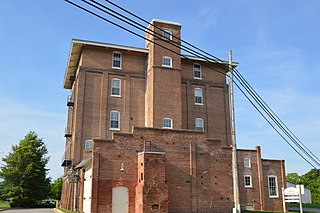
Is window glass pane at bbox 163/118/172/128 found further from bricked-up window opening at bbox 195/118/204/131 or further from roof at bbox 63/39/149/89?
roof at bbox 63/39/149/89

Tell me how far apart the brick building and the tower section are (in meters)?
0.10

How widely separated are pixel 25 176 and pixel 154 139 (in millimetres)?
31483

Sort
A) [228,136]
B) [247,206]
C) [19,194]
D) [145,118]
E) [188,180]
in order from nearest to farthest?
[188,180]
[247,206]
[145,118]
[228,136]
[19,194]

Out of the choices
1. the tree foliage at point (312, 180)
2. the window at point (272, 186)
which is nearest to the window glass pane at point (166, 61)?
the window at point (272, 186)

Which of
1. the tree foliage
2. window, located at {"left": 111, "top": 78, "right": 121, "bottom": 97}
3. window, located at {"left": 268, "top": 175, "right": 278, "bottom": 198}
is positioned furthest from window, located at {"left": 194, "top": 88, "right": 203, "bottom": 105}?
the tree foliage

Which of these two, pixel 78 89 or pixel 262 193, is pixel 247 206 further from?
pixel 78 89

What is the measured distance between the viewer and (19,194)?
50.3 metres

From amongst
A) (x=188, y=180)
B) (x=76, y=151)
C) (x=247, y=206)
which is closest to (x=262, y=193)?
(x=247, y=206)

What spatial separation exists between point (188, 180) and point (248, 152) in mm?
7629

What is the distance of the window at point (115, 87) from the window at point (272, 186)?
1645 centimetres

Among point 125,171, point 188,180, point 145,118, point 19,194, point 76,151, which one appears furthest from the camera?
point 19,194

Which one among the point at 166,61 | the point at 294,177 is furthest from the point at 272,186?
the point at 294,177

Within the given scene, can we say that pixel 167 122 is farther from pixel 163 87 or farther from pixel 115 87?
pixel 115 87

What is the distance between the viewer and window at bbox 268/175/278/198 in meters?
32.3
